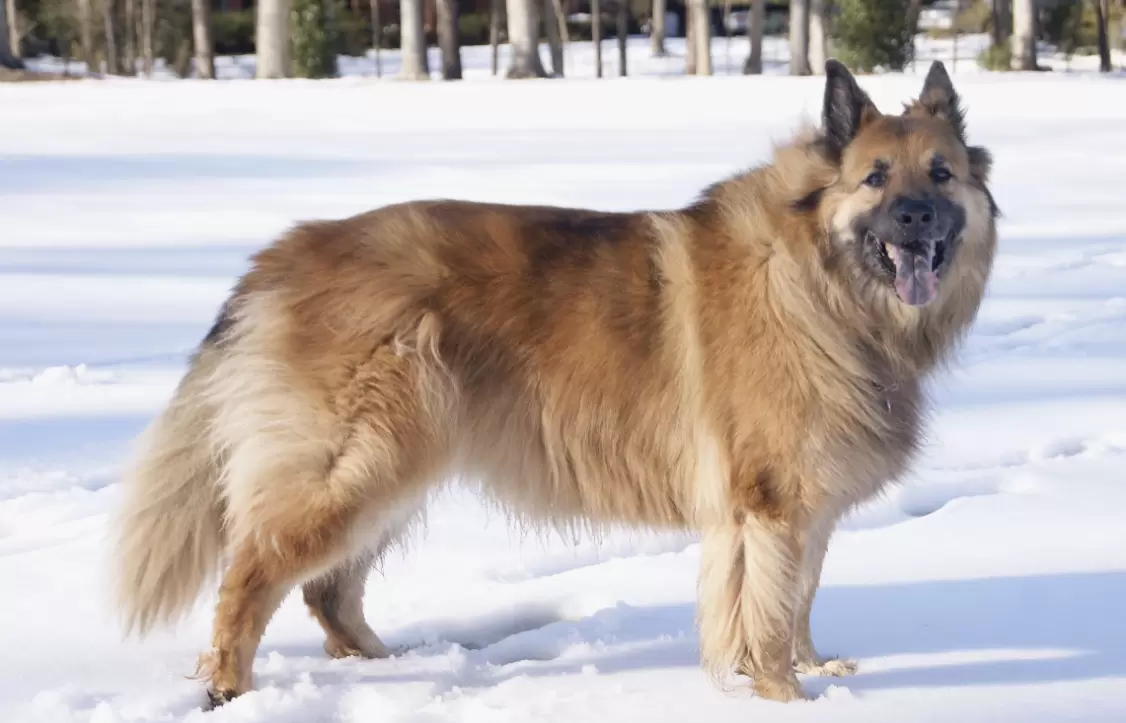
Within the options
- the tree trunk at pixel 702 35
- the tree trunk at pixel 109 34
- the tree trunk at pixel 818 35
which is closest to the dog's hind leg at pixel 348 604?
the tree trunk at pixel 702 35

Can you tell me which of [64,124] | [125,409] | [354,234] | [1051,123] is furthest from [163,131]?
[354,234]

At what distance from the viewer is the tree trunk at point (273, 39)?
30375mm

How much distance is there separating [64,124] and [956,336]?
64.1 ft

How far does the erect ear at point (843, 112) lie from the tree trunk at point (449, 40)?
27.8 meters

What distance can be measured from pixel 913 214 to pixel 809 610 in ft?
4.31

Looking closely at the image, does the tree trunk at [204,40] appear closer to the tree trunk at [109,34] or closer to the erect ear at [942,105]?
the tree trunk at [109,34]

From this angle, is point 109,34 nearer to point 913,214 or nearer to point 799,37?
point 799,37

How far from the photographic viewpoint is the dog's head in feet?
12.6

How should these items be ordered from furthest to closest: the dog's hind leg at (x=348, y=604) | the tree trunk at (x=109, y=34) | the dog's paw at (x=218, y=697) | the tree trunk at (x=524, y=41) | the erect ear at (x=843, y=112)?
the tree trunk at (x=109, y=34) < the tree trunk at (x=524, y=41) < the dog's hind leg at (x=348, y=604) < the erect ear at (x=843, y=112) < the dog's paw at (x=218, y=697)

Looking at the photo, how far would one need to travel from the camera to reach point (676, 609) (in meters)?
4.57

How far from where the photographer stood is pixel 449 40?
103 ft

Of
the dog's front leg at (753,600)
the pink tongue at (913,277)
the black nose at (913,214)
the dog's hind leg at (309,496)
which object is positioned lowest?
the dog's front leg at (753,600)

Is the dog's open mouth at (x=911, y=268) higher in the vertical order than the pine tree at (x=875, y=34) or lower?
lower

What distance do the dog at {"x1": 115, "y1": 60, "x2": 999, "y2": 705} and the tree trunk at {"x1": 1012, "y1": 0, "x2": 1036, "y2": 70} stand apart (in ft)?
92.5
